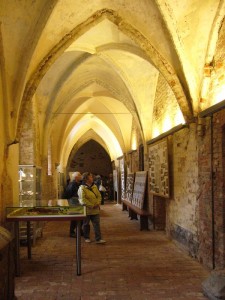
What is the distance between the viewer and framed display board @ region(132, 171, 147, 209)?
1123cm

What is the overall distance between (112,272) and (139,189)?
20.5ft

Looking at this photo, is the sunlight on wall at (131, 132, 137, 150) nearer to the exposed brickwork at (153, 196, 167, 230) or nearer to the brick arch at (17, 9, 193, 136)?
the exposed brickwork at (153, 196, 167, 230)

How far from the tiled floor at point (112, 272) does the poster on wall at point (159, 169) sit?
1.33 meters

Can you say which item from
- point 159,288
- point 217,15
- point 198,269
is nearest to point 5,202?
point 159,288

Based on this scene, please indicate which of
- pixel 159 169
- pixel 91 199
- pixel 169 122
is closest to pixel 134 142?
pixel 159 169

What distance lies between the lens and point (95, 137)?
26.5m

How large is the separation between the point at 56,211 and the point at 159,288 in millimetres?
2023

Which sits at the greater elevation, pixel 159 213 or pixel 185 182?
pixel 185 182

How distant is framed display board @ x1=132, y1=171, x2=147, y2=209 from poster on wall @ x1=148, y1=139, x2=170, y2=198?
673mm

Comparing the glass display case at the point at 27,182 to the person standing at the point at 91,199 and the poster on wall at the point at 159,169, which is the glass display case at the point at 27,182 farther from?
the poster on wall at the point at 159,169

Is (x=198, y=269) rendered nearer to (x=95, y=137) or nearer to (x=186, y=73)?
A: (x=186, y=73)

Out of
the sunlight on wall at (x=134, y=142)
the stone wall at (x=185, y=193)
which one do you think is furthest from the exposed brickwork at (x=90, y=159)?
the stone wall at (x=185, y=193)

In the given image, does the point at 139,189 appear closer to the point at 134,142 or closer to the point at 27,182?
the point at 134,142

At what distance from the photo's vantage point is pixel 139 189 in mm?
11883
